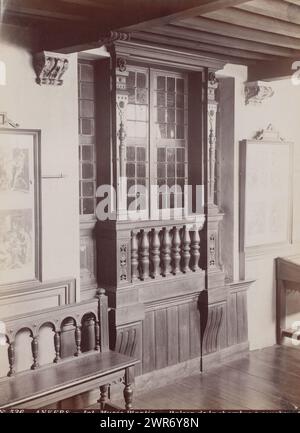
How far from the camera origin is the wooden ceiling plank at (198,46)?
4.75 metres

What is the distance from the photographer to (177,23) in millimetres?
4363

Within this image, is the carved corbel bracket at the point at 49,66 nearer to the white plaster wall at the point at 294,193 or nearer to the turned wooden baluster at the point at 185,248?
the turned wooden baluster at the point at 185,248

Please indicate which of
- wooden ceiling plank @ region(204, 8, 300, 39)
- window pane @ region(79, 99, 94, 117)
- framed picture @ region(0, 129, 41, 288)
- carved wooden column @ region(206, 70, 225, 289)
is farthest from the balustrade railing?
wooden ceiling plank @ region(204, 8, 300, 39)

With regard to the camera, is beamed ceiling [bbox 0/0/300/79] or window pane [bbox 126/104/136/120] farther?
window pane [bbox 126/104/136/120]

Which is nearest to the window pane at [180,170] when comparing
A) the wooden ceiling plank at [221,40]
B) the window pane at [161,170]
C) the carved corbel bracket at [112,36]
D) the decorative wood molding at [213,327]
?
the window pane at [161,170]

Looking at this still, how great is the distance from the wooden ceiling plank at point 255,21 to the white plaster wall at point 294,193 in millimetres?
1358

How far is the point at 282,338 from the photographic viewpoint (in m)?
6.59

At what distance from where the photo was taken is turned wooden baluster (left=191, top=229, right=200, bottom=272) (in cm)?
565

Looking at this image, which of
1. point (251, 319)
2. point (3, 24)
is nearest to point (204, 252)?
point (251, 319)

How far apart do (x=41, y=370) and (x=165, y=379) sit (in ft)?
5.64

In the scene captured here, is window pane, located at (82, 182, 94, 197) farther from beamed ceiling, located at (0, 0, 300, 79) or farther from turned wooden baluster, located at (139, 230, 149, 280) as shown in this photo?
beamed ceiling, located at (0, 0, 300, 79)

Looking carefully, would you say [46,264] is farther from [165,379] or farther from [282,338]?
[282,338]

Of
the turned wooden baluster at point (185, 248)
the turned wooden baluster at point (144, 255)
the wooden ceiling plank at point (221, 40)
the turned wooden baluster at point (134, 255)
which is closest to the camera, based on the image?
the wooden ceiling plank at point (221, 40)

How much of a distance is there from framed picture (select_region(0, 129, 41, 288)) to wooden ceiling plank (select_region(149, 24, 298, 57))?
1329 mm
